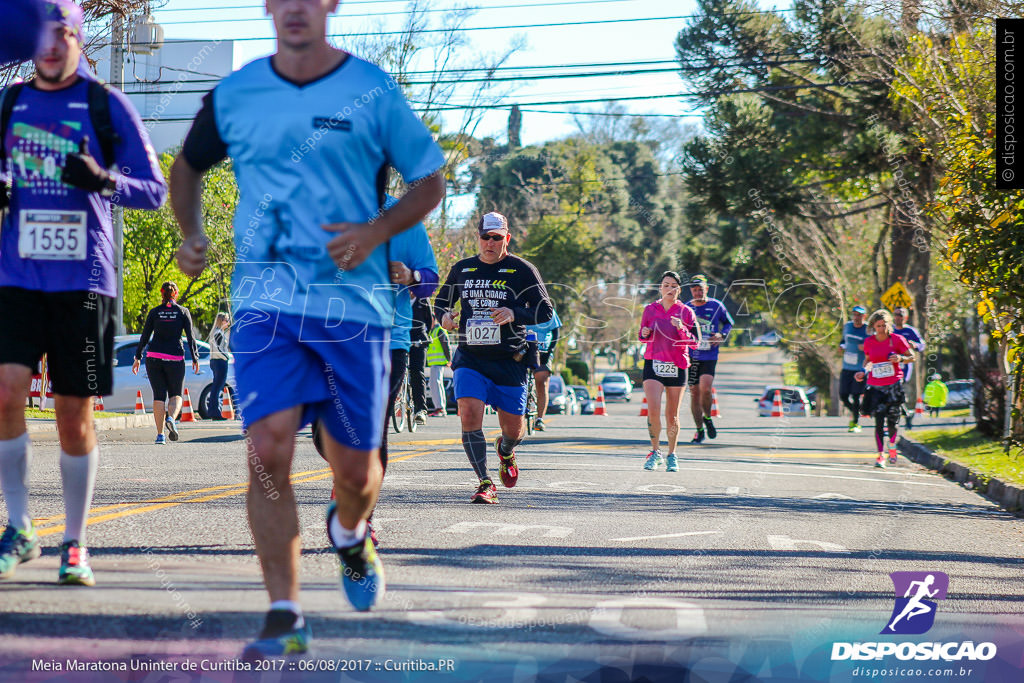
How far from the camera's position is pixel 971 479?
13.3 m

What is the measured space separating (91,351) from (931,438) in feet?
57.1

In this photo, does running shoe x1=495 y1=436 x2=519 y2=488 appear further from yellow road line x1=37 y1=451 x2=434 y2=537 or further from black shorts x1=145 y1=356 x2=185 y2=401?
black shorts x1=145 y1=356 x2=185 y2=401

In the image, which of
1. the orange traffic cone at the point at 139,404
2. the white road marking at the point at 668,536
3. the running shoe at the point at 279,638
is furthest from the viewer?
the orange traffic cone at the point at 139,404

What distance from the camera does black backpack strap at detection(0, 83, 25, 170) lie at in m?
4.57

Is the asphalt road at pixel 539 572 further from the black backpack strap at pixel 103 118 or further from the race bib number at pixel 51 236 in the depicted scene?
the black backpack strap at pixel 103 118

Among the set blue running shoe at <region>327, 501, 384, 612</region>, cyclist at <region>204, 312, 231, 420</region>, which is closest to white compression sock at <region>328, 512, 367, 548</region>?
blue running shoe at <region>327, 501, 384, 612</region>

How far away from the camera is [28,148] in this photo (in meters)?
4.54

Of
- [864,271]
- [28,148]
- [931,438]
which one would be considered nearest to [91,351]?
[28,148]

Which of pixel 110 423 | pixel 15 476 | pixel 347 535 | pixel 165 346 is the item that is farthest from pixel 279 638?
pixel 110 423

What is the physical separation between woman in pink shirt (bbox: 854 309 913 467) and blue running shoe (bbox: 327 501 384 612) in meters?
11.8

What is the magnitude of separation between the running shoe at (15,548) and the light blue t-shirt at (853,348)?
52.2 feet

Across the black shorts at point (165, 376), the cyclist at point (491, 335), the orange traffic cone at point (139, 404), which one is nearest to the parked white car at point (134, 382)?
the orange traffic cone at point (139, 404)

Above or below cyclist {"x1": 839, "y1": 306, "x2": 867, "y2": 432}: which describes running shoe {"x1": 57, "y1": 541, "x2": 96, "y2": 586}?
below

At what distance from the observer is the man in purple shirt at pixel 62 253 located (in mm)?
4523
